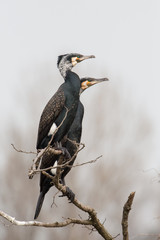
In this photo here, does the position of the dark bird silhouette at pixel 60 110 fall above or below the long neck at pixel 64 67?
below

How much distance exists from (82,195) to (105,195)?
1198mm

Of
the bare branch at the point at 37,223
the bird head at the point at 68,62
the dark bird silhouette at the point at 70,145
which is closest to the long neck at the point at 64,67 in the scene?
the bird head at the point at 68,62

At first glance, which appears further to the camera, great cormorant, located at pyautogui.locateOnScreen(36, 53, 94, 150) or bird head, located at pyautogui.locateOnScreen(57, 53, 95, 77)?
bird head, located at pyautogui.locateOnScreen(57, 53, 95, 77)

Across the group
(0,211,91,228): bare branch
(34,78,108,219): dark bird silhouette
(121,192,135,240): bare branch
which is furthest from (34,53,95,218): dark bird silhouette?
(121,192,135,240): bare branch

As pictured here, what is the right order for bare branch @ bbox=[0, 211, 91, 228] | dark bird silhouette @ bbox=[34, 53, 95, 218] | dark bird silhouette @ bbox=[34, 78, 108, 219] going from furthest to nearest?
dark bird silhouette @ bbox=[34, 78, 108, 219], dark bird silhouette @ bbox=[34, 53, 95, 218], bare branch @ bbox=[0, 211, 91, 228]

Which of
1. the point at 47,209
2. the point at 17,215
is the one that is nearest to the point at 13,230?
the point at 17,215

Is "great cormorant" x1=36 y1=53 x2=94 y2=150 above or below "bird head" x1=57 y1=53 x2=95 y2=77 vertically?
below

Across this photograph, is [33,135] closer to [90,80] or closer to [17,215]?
[17,215]

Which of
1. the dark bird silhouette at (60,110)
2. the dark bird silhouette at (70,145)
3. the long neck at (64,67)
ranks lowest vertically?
the dark bird silhouette at (70,145)

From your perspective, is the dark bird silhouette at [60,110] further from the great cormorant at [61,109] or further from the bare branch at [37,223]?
the bare branch at [37,223]

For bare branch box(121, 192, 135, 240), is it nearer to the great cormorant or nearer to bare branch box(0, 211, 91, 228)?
bare branch box(0, 211, 91, 228)

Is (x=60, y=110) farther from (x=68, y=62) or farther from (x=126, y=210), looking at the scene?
(x=126, y=210)

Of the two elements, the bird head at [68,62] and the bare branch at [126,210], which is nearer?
the bare branch at [126,210]

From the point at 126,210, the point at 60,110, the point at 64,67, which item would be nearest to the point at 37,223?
the point at 126,210
